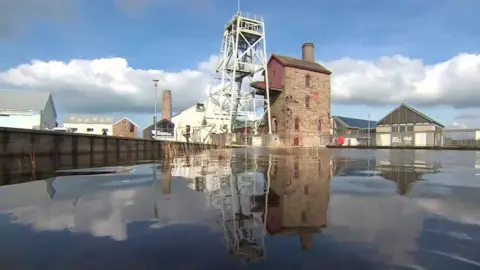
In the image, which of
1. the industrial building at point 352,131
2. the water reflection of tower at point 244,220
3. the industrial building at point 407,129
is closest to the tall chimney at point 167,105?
the industrial building at point 352,131

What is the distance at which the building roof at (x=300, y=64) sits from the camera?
160ft

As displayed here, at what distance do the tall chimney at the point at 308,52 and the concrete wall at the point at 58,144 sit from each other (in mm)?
34069

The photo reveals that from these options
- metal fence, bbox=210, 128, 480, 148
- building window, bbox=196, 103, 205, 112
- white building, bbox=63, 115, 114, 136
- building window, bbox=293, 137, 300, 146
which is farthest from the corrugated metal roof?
building window, bbox=293, 137, 300, 146

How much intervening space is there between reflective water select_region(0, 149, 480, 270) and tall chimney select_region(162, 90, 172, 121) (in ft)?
207

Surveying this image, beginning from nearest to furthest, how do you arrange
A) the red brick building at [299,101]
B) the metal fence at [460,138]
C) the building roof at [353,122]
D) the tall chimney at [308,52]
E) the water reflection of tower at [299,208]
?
the water reflection of tower at [299,208]
the metal fence at [460,138]
the red brick building at [299,101]
the tall chimney at [308,52]
the building roof at [353,122]

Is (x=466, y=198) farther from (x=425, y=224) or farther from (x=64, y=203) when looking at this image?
(x=64, y=203)

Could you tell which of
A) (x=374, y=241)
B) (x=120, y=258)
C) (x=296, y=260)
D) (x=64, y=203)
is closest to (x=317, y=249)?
(x=296, y=260)

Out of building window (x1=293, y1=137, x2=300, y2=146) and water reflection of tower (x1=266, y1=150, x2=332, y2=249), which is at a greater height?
building window (x1=293, y1=137, x2=300, y2=146)

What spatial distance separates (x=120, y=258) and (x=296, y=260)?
1542 millimetres

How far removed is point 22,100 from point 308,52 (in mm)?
46191

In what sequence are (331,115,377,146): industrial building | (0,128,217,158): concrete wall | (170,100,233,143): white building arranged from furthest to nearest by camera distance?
1. (331,115,377,146): industrial building
2. (170,100,233,143): white building
3. (0,128,217,158): concrete wall

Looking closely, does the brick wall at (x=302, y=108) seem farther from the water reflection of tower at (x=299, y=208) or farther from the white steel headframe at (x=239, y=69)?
the water reflection of tower at (x=299, y=208)

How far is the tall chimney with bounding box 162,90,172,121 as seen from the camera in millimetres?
68875

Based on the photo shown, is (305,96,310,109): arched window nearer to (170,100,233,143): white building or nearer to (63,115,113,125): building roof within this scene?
(170,100,233,143): white building
